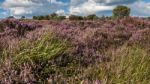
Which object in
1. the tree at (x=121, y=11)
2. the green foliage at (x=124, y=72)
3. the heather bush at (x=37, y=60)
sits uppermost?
the heather bush at (x=37, y=60)

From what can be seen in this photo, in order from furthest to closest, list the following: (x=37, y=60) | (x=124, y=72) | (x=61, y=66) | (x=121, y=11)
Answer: (x=121, y=11)
(x=61, y=66)
(x=37, y=60)
(x=124, y=72)

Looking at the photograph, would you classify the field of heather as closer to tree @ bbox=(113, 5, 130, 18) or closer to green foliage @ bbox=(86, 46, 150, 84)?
green foliage @ bbox=(86, 46, 150, 84)

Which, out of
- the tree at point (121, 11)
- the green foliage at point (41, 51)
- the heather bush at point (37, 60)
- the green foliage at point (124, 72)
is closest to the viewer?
the heather bush at point (37, 60)

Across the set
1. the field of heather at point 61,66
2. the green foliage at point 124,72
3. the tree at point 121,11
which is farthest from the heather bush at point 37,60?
the tree at point 121,11

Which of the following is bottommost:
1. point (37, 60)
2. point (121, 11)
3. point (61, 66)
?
point (121, 11)

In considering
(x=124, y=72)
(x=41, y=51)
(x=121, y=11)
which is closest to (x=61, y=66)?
(x=41, y=51)

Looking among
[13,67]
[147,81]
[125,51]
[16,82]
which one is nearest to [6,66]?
[13,67]

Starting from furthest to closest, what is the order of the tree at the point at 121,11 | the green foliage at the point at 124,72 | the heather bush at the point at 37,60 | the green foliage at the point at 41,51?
the tree at the point at 121,11, the green foliage at the point at 41,51, the green foliage at the point at 124,72, the heather bush at the point at 37,60

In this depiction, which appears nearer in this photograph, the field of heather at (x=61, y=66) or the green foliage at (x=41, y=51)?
the field of heather at (x=61, y=66)

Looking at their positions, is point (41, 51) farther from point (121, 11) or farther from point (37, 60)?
point (121, 11)

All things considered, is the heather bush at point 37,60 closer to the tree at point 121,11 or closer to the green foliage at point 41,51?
the green foliage at point 41,51

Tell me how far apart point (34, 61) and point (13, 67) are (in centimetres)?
62

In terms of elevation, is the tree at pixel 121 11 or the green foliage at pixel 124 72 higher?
the green foliage at pixel 124 72

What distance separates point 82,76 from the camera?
5.77m
